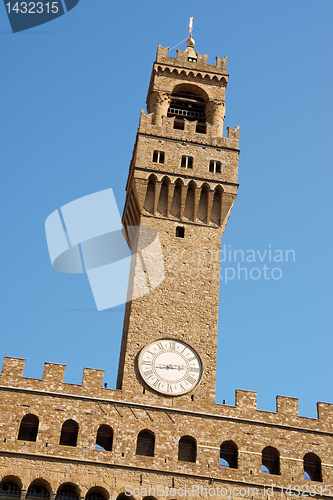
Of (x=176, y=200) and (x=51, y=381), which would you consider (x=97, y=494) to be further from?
(x=176, y=200)

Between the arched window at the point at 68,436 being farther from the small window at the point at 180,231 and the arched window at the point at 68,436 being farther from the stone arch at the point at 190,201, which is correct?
the stone arch at the point at 190,201

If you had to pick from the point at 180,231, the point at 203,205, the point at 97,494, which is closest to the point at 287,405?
the point at 97,494

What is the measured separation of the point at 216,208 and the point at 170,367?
10051 millimetres

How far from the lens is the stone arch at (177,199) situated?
3975 cm

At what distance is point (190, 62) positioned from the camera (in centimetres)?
4559

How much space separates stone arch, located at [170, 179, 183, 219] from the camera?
3975 centimetres

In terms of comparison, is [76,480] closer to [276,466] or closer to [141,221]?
[276,466]

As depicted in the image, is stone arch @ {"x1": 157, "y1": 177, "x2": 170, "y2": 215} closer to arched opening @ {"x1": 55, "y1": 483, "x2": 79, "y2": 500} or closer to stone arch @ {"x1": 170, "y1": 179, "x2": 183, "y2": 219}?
stone arch @ {"x1": 170, "y1": 179, "x2": 183, "y2": 219}

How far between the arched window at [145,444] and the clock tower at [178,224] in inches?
61.1

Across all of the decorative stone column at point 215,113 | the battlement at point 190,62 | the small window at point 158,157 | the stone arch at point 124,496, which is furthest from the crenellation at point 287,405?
the battlement at point 190,62

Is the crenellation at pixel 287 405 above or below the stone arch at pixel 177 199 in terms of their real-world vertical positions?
below

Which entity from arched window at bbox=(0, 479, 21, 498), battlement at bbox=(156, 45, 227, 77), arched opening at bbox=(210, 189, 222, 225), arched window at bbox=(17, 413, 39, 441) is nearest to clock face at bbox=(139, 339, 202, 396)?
arched window at bbox=(17, 413, 39, 441)

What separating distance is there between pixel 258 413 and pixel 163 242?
10216mm

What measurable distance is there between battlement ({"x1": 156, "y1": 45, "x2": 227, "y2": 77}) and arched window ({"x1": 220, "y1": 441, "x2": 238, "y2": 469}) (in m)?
23.5
